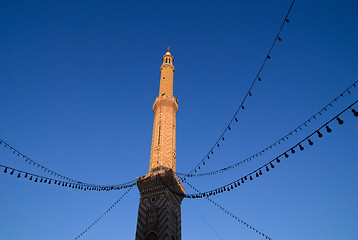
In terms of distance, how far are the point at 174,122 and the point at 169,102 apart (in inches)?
92.5

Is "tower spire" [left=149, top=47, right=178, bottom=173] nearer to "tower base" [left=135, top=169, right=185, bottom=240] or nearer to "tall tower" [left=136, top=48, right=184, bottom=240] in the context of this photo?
"tall tower" [left=136, top=48, right=184, bottom=240]

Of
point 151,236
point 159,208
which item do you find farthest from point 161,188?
point 151,236

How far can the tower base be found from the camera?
21344 millimetres

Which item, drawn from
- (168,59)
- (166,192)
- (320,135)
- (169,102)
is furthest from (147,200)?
(168,59)

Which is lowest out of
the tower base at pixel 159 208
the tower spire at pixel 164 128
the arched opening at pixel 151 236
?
the arched opening at pixel 151 236

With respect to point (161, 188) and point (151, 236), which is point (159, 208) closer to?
point (161, 188)

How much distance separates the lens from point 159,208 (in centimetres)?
2220

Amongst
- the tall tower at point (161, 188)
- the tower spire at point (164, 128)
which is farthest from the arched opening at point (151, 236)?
the tower spire at point (164, 128)

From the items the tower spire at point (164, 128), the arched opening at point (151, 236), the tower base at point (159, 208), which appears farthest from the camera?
the tower spire at point (164, 128)

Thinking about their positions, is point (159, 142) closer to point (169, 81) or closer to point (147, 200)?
point (147, 200)

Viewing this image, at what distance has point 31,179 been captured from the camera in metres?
14.7

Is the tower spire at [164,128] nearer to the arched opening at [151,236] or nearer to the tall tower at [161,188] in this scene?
the tall tower at [161,188]

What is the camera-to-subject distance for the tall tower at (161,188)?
70.7 feet

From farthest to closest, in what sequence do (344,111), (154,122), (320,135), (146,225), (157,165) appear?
(154,122) < (157,165) < (146,225) < (320,135) < (344,111)
